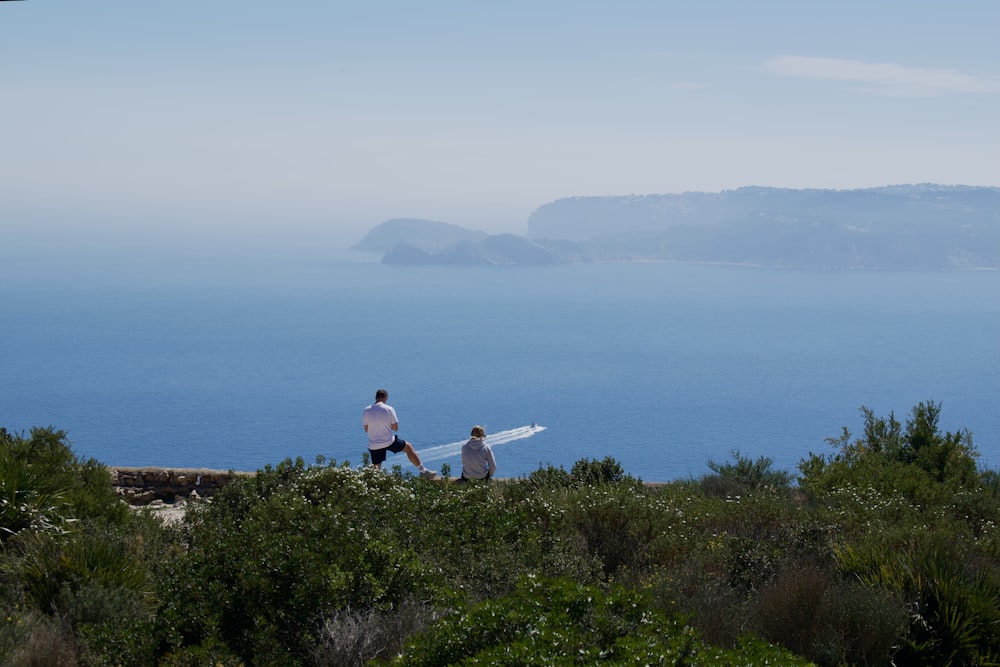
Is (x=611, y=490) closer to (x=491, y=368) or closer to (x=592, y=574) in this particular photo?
(x=592, y=574)

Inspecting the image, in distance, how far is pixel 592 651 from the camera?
15.2 ft

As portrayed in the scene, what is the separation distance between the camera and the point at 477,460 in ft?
39.9

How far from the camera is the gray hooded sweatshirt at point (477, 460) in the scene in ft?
39.9

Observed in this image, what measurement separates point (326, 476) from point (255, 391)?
122066mm

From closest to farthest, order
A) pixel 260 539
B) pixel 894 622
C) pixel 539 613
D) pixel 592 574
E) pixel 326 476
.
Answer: pixel 539 613
pixel 894 622
pixel 260 539
pixel 592 574
pixel 326 476

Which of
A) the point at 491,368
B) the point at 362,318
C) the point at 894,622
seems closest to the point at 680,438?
the point at 491,368

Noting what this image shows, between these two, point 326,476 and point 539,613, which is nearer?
point 539,613

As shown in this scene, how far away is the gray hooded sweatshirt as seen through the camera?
→ 479 inches

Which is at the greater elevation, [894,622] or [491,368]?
[894,622]

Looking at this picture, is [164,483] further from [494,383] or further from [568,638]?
[494,383]

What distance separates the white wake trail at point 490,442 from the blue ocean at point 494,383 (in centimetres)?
43

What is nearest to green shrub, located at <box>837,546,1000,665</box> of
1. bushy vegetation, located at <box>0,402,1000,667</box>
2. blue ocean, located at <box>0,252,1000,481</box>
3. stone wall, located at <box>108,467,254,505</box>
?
bushy vegetation, located at <box>0,402,1000,667</box>

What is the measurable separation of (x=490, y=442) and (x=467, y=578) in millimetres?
93057

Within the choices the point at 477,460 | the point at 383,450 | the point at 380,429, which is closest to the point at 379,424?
the point at 380,429
